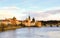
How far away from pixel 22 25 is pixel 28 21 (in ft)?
5.29

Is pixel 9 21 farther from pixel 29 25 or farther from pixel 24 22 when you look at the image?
pixel 29 25

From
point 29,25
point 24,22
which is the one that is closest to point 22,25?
point 24,22

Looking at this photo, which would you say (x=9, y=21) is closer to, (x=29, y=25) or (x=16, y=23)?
(x=16, y=23)

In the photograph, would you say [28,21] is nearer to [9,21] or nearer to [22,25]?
[22,25]

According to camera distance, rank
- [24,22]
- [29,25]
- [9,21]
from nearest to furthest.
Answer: [9,21] → [24,22] → [29,25]

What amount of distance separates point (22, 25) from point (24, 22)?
1040 mm

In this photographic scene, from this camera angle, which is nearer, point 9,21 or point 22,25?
point 9,21

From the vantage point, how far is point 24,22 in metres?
40.4

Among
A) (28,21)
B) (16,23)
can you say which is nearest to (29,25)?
(28,21)

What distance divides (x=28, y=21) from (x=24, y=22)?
4.94ft

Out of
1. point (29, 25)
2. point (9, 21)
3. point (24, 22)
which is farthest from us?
point (29, 25)

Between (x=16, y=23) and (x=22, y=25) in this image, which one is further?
(x=22, y=25)

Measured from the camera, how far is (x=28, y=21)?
4169 cm

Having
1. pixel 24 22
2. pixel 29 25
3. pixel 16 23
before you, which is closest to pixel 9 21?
pixel 16 23
